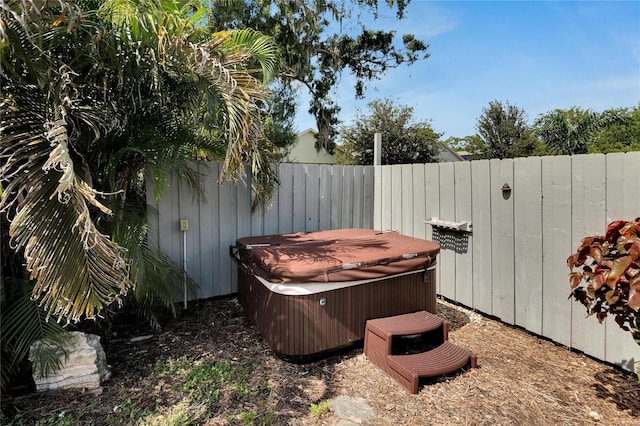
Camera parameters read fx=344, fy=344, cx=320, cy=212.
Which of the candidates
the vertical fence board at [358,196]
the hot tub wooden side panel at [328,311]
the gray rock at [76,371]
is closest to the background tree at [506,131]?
the vertical fence board at [358,196]

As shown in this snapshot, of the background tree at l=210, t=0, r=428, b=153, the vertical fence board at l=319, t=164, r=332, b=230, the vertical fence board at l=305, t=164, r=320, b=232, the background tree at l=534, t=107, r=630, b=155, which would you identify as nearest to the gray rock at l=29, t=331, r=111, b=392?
the vertical fence board at l=305, t=164, r=320, b=232

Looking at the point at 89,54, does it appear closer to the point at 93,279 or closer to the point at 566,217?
the point at 93,279

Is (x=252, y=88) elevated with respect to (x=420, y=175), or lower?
elevated

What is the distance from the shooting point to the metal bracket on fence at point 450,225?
3.72 m

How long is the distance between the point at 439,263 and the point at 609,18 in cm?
437

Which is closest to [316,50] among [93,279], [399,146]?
[399,146]

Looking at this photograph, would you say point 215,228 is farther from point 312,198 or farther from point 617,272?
point 617,272

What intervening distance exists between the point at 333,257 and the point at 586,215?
2.01 metres

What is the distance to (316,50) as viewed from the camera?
945 centimetres

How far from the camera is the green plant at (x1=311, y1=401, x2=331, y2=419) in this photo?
2.09 metres

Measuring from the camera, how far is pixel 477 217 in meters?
3.64

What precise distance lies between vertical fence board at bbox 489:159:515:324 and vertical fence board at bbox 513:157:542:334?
0.05 metres

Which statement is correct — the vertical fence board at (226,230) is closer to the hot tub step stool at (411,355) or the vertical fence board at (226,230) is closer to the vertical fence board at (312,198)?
the vertical fence board at (312,198)

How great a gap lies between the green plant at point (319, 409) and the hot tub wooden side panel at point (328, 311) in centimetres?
51
